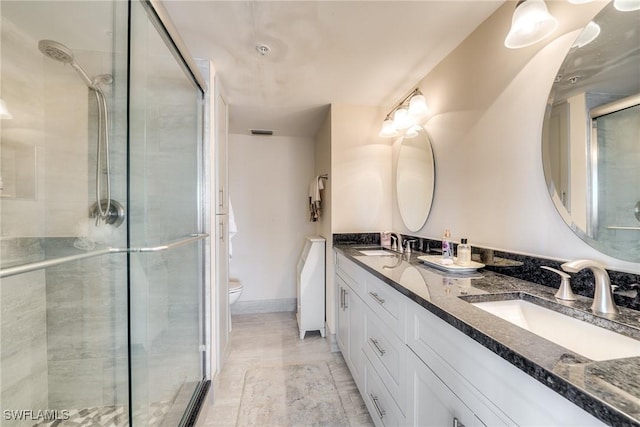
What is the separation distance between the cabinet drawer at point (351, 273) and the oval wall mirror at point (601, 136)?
1015mm

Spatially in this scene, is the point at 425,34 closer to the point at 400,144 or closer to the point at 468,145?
the point at 468,145

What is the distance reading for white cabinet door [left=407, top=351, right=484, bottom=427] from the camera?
747mm

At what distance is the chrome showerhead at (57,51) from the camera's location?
1234 mm

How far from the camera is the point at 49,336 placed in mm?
1340

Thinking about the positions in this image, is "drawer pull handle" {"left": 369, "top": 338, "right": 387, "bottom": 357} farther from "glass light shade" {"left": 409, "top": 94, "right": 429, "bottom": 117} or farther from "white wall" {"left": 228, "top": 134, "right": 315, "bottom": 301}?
"white wall" {"left": 228, "top": 134, "right": 315, "bottom": 301}

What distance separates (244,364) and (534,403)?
2130mm

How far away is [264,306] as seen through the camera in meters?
3.36

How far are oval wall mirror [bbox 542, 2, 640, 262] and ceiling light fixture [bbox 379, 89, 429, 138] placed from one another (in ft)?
2.87

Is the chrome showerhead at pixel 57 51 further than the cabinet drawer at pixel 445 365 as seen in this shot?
Yes

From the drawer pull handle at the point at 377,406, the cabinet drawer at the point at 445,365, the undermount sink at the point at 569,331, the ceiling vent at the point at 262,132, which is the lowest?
the drawer pull handle at the point at 377,406

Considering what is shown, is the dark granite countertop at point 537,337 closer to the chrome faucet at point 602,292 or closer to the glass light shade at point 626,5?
the chrome faucet at point 602,292

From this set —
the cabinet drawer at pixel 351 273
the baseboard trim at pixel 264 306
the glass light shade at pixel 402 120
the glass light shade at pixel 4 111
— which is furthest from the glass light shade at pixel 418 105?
the baseboard trim at pixel 264 306

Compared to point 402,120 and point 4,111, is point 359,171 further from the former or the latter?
point 4,111

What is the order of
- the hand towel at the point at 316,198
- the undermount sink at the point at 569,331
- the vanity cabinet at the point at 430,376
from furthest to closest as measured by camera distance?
the hand towel at the point at 316,198
the undermount sink at the point at 569,331
the vanity cabinet at the point at 430,376
